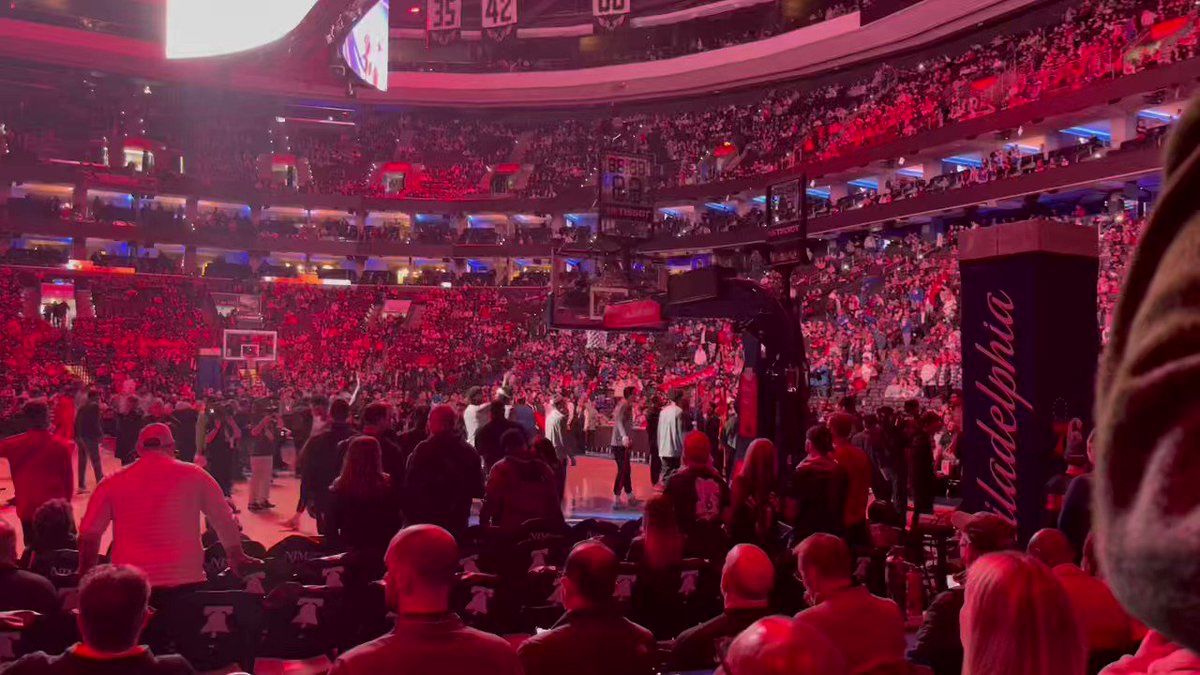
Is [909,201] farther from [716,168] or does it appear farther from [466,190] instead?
[466,190]

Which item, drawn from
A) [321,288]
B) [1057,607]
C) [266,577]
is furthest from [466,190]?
[1057,607]

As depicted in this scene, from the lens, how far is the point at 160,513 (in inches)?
223

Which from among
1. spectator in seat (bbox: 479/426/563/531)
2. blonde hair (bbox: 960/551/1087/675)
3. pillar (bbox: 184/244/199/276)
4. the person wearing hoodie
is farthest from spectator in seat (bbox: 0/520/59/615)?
pillar (bbox: 184/244/199/276)

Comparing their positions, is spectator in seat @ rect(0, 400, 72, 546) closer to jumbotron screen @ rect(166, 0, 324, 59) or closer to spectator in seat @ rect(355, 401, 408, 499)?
spectator in seat @ rect(355, 401, 408, 499)

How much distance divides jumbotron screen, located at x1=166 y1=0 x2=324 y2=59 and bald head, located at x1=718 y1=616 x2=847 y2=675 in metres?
13.9

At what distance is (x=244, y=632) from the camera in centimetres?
538

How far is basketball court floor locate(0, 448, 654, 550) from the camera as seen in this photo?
1298 centimetres

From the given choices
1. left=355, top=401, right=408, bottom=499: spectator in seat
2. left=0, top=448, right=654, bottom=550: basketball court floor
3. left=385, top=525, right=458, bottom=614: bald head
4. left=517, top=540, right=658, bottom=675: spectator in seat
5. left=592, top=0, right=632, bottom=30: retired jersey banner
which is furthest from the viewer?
left=592, top=0, right=632, bottom=30: retired jersey banner

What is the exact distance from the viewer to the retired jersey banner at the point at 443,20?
37906 mm

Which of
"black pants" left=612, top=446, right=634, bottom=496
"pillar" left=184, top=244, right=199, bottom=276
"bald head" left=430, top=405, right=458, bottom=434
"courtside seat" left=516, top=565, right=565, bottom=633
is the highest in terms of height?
"pillar" left=184, top=244, right=199, bottom=276

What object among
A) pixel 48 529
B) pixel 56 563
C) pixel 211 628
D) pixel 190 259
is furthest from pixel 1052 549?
pixel 190 259

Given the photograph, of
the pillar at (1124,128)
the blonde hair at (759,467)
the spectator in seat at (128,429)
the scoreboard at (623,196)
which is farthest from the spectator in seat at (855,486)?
the pillar at (1124,128)

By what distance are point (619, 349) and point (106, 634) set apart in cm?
3295

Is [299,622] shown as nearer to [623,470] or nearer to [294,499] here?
[294,499]
